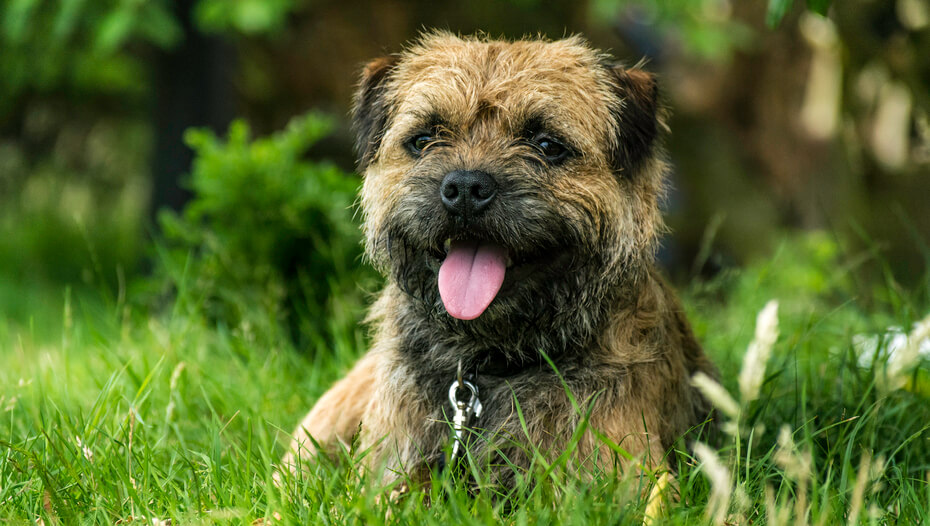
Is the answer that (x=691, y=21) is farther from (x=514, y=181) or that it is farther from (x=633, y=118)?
(x=514, y=181)

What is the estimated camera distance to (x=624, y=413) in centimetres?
266

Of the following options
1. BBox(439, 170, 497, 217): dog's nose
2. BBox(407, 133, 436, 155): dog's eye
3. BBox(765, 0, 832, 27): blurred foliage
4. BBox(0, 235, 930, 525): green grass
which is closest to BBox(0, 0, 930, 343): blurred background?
BBox(765, 0, 832, 27): blurred foliage

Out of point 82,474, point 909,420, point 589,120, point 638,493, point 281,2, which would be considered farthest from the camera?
point 281,2

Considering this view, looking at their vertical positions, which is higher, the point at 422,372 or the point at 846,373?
the point at 422,372

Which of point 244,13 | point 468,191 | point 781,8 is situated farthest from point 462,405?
point 244,13

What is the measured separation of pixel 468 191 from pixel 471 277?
0.28m

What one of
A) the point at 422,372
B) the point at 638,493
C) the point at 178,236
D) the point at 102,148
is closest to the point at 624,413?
the point at 638,493

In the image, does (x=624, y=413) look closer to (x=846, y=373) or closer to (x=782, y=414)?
(x=782, y=414)

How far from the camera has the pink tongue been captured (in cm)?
262

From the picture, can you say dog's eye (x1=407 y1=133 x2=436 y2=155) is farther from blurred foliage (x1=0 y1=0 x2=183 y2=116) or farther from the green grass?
blurred foliage (x1=0 y1=0 x2=183 y2=116)

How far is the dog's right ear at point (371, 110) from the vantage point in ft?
10.2

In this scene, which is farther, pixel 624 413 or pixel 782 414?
pixel 782 414

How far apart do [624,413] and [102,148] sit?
10.5m

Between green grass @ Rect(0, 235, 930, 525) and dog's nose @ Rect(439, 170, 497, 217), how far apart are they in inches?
30.6
